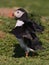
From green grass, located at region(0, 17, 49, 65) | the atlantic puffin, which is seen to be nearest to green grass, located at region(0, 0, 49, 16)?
green grass, located at region(0, 17, 49, 65)

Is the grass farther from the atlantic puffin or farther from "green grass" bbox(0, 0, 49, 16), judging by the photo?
"green grass" bbox(0, 0, 49, 16)

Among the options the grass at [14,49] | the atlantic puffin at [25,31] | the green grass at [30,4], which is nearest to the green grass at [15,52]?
the grass at [14,49]

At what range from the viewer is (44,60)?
964cm

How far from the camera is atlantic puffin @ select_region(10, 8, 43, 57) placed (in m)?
9.36

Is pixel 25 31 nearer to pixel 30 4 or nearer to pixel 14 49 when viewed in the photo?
pixel 14 49

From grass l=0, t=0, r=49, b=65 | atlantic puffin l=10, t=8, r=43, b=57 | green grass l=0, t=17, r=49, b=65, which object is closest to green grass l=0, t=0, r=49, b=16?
grass l=0, t=0, r=49, b=65

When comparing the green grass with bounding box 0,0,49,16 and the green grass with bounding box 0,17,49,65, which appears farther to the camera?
the green grass with bounding box 0,0,49,16

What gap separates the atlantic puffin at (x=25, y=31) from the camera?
368 inches

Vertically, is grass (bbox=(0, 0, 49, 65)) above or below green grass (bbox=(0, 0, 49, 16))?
above

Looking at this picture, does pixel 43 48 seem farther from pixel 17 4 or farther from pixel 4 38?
pixel 17 4

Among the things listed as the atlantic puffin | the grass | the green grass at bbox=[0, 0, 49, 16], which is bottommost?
the green grass at bbox=[0, 0, 49, 16]

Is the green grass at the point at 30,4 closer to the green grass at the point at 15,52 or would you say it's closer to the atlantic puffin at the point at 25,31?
the green grass at the point at 15,52

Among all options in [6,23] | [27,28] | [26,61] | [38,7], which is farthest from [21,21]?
[38,7]

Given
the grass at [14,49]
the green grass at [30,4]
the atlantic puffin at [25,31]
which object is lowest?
the green grass at [30,4]
